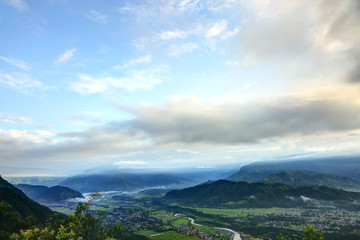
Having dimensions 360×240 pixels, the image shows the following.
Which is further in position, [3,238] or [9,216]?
[9,216]

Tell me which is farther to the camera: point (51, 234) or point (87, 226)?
point (87, 226)

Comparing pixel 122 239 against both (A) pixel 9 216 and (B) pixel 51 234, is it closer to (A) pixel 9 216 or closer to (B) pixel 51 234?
(A) pixel 9 216

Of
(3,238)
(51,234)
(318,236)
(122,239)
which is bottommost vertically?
(122,239)

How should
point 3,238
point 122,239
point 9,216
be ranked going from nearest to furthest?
point 3,238
point 9,216
point 122,239

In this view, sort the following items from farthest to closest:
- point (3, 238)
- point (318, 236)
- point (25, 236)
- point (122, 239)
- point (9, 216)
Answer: point (122, 239) → point (9, 216) → point (3, 238) → point (318, 236) → point (25, 236)

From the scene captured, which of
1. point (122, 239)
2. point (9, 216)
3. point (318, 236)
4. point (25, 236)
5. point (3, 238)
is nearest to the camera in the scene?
point (25, 236)

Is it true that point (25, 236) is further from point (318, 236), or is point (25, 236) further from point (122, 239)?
point (122, 239)

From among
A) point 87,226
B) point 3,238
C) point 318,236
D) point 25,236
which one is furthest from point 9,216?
point 318,236

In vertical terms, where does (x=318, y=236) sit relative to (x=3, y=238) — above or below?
below

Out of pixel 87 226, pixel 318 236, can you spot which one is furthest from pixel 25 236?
pixel 318 236
